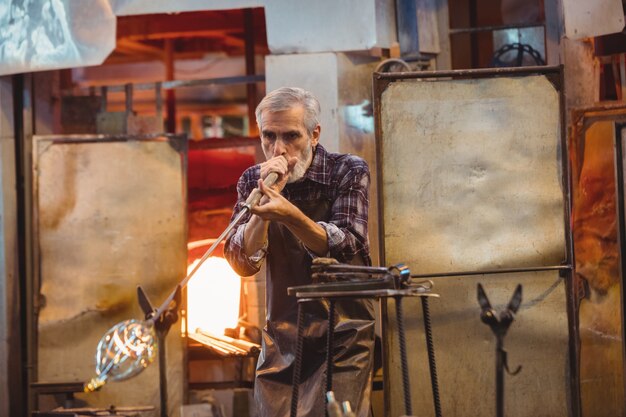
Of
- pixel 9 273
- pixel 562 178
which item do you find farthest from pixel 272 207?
pixel 9 273

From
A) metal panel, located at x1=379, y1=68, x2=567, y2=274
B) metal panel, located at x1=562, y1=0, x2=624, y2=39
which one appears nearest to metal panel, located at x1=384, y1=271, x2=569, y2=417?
metal panel, located at x1=379, y1=68, x2=567, y2=274

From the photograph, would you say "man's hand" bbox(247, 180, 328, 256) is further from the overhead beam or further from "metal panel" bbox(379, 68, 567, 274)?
the overhead beam

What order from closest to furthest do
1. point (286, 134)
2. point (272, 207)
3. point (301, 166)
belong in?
point (272, 207)
point (286, 134)
point (301, 166)

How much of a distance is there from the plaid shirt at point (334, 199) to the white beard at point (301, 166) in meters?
0.05

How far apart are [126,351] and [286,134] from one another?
5.05 ft

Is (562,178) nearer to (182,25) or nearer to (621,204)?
(621,204)

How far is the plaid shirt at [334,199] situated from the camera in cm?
463

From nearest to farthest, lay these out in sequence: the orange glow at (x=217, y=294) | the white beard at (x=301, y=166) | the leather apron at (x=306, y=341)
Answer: the leather apron at (x=306, y=341)
the white beard at (x=301, y=166)
the orange glow at (x=217, y=294)

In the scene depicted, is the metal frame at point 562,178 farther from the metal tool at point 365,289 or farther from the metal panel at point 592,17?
the metal tool at point 365,289

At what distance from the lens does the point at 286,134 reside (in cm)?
468

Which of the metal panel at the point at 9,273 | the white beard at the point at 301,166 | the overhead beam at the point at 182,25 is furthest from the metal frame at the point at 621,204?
the overhead beam at the point at 182,25

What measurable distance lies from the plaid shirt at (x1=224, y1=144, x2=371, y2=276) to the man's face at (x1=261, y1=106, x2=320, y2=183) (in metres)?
0.19

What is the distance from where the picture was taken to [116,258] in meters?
7.94

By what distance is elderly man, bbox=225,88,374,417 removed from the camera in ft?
15.2
